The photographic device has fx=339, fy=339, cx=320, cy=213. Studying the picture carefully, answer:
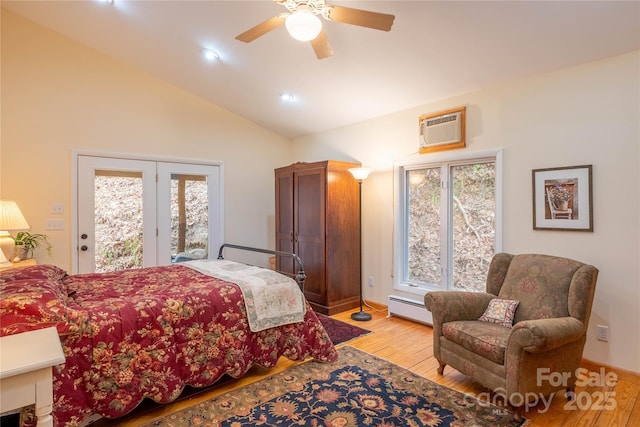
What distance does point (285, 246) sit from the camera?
4.78 m

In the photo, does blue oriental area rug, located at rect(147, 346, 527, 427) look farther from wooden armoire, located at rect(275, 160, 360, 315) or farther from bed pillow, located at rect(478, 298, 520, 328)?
wooden armoire, located at rect(275, 160, 360, 315)

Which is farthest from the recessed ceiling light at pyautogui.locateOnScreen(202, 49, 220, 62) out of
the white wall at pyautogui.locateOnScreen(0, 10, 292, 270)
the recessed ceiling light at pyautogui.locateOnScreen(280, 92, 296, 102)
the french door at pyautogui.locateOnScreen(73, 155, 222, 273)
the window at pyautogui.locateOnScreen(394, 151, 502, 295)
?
the window at pyautogui.locateOnScreen(394, 151, 502, 295)

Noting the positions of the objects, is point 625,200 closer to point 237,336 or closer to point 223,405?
point 237,336

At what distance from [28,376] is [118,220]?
11.5 feet

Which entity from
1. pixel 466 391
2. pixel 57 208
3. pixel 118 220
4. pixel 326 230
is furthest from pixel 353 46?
pixel 57 208

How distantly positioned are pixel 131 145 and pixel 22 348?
11.8 feet

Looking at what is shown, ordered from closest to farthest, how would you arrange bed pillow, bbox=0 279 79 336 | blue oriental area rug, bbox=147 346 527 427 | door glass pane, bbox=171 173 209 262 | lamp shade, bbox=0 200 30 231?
bed pillow, bbox=0 279 79 336 → blue oriental area rug, bbox=147 346 527 427 → lamp shade, bbox=0 200 30 231 → door glass pane, bbox=171 173 209 262

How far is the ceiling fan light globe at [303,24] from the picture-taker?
1978 mm

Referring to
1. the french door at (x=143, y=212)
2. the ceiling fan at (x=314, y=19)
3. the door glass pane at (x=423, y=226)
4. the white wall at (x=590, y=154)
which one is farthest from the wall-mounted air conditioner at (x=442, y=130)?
the french door at (x=143, y=212)

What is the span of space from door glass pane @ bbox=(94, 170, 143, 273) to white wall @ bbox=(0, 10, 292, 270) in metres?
0.30

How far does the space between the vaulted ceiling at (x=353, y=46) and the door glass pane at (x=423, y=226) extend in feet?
2.95

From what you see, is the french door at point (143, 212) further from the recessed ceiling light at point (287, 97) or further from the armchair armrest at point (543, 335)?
the armchair armrest at point (543, 335)

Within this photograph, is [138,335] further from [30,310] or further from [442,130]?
[442,130]

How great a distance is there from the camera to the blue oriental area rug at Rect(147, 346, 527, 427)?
2080 mm
